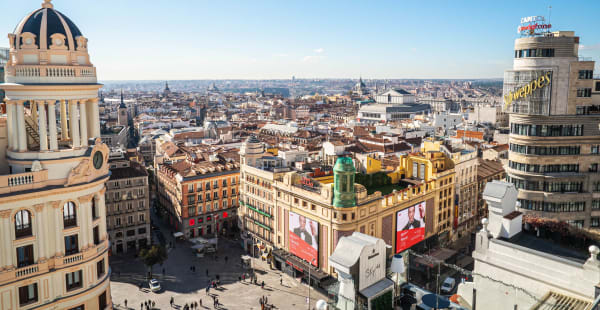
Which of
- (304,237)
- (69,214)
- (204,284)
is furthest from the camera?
(204,284)

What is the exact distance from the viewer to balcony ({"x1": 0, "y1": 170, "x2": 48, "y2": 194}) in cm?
3244

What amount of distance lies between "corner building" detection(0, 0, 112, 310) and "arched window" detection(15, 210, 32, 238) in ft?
0.24

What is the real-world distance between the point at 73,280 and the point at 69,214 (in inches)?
206

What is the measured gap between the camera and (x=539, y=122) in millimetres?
58344

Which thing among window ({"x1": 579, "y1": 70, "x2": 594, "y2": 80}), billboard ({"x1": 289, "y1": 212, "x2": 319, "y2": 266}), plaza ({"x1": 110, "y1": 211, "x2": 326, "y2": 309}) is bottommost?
plaza ({"x1": 110, "y1": 211, "x2": 326, "y2": 309})

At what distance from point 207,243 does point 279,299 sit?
23.6 m

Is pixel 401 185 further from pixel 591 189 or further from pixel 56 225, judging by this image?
pixel 56 225

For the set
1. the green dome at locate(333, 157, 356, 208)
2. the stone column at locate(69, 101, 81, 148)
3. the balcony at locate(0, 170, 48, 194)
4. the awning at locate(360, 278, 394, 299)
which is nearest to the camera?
the awning at locate(360, 278, 394, 299)

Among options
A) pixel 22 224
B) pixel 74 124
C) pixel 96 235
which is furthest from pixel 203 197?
pixel 22 224

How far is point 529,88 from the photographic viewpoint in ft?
189

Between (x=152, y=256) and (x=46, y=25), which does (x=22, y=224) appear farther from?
(x=152, y=256)

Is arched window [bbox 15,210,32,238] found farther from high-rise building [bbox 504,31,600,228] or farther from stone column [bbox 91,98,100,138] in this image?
high-rise building [bbox 504,31,600,228]

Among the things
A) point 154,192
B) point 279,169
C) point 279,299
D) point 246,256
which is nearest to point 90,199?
point 279,299

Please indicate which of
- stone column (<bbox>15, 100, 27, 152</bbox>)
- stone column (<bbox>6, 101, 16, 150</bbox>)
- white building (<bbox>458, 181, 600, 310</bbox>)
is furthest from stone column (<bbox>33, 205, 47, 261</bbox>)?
white building (<bbox>458, 181, 600, 310</bbox>)
